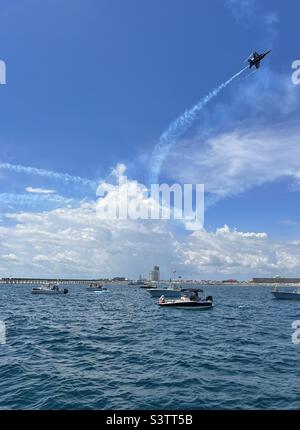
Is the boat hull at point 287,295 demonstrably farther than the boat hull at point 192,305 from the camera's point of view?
Yes

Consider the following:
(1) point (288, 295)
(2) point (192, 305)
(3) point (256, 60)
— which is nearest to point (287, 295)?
(1) point (288, 295)

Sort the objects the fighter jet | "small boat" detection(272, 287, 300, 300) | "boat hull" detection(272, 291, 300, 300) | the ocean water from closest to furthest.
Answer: the ocean water
the fighter jet
"small boat" detection(272, 287, 300, 300)
"boat hull" detection(272, 291, 300, 300)

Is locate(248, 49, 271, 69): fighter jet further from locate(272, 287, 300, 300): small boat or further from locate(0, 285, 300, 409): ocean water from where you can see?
locate(272, 287, 300, 300): small boat

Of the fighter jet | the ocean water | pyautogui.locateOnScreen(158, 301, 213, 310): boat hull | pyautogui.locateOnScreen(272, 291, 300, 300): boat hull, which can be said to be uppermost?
the fighter jet

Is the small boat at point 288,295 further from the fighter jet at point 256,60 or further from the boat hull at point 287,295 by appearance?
the fighter jet at point 256,60

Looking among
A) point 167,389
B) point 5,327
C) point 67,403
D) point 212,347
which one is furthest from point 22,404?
point 5,327

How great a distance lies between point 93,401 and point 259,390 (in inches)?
333

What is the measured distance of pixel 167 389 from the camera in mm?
19797

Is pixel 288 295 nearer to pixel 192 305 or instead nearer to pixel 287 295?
pixel 287 295

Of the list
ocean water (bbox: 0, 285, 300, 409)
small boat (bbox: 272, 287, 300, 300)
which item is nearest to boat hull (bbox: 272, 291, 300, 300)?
small boat (bbox: 272, 287, 300, 300)

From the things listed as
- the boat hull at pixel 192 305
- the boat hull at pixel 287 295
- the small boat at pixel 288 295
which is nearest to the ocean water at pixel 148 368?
the boat hull at pixel 192 305

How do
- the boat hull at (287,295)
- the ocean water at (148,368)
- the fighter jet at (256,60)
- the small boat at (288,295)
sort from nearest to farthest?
the ocean water at (148,368), the fighter jet at (256,60), the small boat at (288,295), the boat hull at (287,295)

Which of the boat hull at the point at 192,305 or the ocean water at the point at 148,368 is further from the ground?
the boat hull at the point at 192,305
